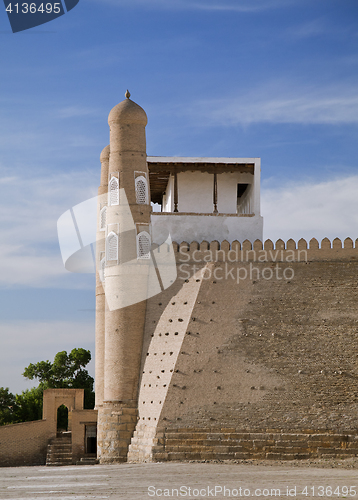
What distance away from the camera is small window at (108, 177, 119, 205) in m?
21.2

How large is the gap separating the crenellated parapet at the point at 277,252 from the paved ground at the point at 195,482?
6.42 metres

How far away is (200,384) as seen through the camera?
18219 millimetres

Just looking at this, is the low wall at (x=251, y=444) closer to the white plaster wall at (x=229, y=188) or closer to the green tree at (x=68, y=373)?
the white plaster wall at (x=229, y=188)

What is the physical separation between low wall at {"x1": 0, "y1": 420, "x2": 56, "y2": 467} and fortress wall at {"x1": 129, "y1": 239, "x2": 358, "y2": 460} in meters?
7.91

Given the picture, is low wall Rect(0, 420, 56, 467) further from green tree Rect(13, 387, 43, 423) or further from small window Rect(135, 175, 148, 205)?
green tree Rect(13, 387, 43, 423)

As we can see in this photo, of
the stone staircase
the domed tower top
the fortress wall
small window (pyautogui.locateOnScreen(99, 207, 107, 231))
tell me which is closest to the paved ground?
the fortress wall

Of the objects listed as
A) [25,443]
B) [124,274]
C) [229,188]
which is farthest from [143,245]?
[25,443]

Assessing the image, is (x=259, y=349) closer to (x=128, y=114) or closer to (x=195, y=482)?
(x=195, y=482)

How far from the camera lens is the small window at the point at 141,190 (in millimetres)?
21328

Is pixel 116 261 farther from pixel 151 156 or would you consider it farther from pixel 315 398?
pixel 315 398

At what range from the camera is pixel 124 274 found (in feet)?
66.9

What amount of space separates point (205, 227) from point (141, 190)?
2666 millimetres

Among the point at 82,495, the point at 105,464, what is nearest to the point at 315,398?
the point at 105,464

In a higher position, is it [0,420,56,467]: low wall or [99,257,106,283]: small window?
[99,257,106,283]: small window
